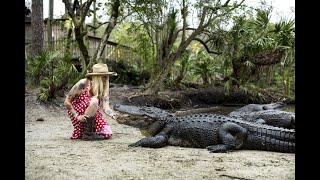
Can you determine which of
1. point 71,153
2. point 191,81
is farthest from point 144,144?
point 191,81

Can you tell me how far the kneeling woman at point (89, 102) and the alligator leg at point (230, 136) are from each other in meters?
1.12

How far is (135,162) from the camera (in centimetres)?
306

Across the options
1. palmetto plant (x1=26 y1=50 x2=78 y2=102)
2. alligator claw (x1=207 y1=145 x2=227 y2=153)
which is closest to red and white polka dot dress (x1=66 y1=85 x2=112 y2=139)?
alligator claw (x1=207 y1=145 x2=227 y2=153)

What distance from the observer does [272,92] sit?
10.3 m

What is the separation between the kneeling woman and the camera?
158 inches

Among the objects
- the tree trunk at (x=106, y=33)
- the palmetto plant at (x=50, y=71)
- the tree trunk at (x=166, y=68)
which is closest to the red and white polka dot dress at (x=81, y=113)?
the palmetto plant at (x=50, y=71)

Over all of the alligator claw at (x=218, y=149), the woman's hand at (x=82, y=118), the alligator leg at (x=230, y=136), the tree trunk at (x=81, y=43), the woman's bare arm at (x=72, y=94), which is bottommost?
the alligator claw at (x=218, y=149)

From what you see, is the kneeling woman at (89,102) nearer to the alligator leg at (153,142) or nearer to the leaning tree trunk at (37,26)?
the alligator leg at (153,142)

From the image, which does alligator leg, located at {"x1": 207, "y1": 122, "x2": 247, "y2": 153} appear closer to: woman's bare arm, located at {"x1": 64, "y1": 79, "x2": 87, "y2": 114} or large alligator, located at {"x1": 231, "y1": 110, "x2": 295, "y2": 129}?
large alligator, located at {"x1": 231, "y1": 110, "x2": 295, "y2": 129}

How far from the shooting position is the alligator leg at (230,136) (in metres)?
3.74

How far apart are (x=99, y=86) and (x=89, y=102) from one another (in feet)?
0.66

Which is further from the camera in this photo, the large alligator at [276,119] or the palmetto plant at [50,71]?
the palmetto plant at [50,71]

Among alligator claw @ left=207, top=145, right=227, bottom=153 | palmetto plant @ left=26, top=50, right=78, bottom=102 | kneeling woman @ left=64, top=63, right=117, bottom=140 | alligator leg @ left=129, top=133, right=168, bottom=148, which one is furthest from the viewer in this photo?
palmetto plant @ left=26, top=50, right=78, bottom=102
